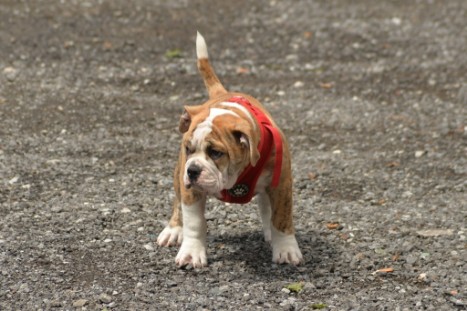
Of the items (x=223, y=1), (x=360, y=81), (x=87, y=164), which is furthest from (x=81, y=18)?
(x=87, y=164)

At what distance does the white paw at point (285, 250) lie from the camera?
606 cm

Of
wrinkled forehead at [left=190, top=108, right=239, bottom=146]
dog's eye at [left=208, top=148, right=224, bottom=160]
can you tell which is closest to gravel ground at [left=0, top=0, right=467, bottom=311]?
dog's eye at [left=208, top=148, right=224, bottom=160]

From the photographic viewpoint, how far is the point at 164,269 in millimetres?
5953

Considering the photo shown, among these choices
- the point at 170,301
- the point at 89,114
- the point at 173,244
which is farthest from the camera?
the point at 89,114

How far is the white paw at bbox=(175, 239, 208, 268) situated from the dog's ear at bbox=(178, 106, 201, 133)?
28.3 inches

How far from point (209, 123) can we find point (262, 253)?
1261 mm

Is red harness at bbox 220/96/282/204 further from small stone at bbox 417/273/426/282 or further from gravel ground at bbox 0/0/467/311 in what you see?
small stone at bbox 417/273/426/282

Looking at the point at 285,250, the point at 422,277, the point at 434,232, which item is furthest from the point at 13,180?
the point at 422,277

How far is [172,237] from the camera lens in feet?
20.8

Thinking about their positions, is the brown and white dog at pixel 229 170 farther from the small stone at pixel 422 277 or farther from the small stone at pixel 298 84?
the small stone at pixel 298 84

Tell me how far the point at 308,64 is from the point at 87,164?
4.12m

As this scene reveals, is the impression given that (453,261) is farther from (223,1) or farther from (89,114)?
(223,1)

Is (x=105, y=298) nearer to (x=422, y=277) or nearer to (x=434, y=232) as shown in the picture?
(x=422, y=277)

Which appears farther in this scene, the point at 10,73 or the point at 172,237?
the point at 10,73
